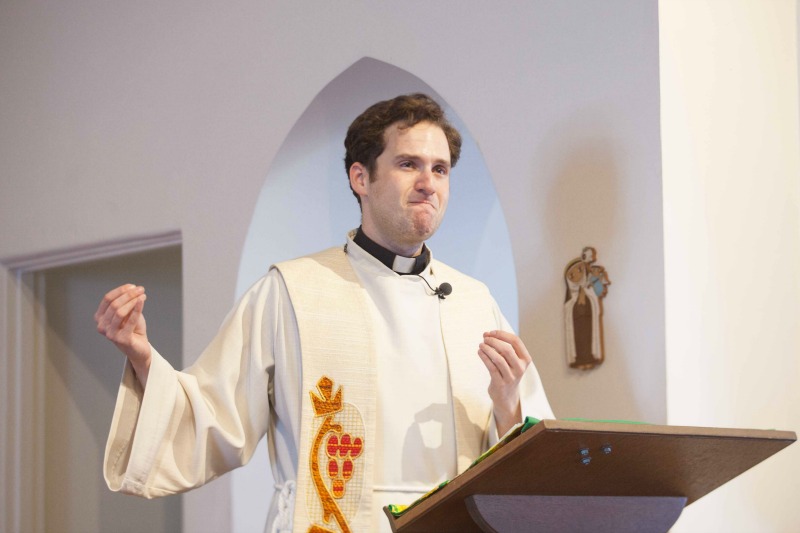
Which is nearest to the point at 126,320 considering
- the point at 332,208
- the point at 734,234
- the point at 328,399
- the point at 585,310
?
the point at 328,399

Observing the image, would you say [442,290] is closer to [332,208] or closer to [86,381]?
[332,208]

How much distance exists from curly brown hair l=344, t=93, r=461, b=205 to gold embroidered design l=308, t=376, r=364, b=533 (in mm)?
766

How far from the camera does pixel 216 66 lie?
5930mm

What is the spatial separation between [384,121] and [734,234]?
1757 mm

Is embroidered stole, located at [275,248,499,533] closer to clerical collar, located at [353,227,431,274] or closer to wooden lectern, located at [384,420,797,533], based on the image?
clerical collar, located at [353,227,431,274]

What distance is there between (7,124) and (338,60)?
8.30 feet

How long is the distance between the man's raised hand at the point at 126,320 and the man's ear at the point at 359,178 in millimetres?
992

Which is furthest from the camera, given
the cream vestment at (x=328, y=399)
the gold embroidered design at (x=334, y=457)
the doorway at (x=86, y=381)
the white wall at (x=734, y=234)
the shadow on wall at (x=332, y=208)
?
the doorway at (x=86, y=381)

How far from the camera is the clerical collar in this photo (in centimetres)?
368

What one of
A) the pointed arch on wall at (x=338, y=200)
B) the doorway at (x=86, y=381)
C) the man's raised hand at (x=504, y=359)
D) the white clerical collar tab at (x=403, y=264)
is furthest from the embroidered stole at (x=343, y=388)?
the doorway at (x=86, y=381)

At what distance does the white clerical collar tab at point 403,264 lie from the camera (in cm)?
367

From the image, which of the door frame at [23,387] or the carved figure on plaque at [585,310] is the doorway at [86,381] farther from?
the carved figure on plaque at [585,310]

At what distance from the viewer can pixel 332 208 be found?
618 centimetres

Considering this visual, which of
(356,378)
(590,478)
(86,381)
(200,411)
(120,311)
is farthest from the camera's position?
(86,381)
